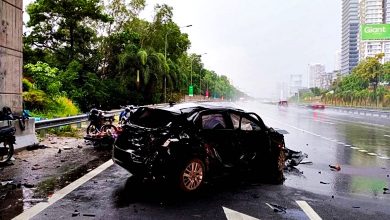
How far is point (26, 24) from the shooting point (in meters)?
36.9

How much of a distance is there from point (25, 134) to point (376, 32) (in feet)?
116

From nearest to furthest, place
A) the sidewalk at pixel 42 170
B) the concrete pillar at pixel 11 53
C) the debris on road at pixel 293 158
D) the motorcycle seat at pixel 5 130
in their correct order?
the sidewalk at pixel 42 170, the motorcycle seat at pixel 5 130, the debris on road at pixel 293 158, the concrete pillar at pixel 11 53

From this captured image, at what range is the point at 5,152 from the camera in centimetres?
930

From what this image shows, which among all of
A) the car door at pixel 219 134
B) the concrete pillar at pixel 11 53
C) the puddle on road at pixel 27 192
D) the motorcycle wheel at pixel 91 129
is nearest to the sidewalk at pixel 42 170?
the puddle on road at pixel 27 192

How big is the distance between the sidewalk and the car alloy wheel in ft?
7.16

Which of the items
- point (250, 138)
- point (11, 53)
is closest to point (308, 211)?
point (250, 138)

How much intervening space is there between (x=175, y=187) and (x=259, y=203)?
1.47m

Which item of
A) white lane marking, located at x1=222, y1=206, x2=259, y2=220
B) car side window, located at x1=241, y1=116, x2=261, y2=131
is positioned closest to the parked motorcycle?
car side window, located at x1=241, y1=116, x2=261, y2=131

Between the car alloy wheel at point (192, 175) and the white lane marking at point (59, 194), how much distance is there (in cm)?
193

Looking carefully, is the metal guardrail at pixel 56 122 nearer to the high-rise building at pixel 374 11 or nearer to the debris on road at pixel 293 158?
the debris on road at pixel 293 158

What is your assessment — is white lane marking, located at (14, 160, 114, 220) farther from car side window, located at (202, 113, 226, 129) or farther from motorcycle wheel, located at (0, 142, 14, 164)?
car side window, located at (202, 113, 226, 129)

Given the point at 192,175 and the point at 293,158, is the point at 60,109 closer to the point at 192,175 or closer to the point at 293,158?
the point at 293,158

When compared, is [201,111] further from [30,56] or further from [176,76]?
[176,76]

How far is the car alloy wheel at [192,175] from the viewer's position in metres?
6.90
